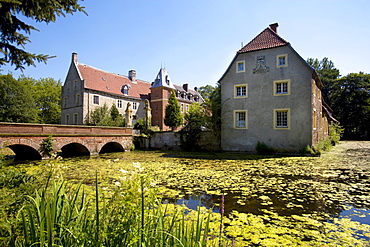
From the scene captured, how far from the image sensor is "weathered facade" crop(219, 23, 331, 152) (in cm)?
1546

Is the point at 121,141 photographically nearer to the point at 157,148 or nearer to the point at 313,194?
the point at 157,148

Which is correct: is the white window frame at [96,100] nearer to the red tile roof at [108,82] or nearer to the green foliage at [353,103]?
the red tile roof at [108,82]

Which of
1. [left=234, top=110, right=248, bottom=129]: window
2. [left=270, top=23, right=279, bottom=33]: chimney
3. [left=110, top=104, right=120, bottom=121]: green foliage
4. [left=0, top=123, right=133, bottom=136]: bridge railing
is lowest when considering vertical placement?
[left=0, top=123, right=133, bottom=136]: bridge railing

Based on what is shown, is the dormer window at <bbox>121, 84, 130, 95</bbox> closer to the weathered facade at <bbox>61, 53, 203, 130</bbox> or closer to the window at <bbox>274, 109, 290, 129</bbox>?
the weathered facade at <bbox>61, 53, 203, 130</bbox>

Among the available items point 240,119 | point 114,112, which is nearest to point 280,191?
point 240,119

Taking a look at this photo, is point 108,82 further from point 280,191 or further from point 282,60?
point 280,191

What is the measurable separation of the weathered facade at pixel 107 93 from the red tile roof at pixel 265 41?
13572mm

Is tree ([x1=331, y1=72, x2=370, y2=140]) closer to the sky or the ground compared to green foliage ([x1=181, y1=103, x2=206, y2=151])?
closer to the sky

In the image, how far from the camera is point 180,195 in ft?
19.5

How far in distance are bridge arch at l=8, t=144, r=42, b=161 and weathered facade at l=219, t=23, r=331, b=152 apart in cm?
1450

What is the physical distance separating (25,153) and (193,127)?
1405 cm

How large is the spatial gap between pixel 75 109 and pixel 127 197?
34.9 metres

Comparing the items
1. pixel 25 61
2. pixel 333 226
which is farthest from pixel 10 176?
pixel 333 226

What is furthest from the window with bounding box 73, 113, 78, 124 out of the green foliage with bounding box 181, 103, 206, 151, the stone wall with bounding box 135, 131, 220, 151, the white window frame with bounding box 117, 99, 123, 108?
the green foliage with bounding box 181, 103, 206, 151
